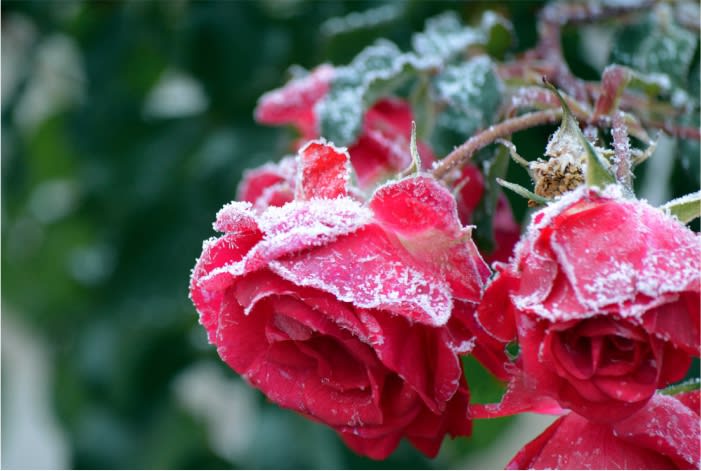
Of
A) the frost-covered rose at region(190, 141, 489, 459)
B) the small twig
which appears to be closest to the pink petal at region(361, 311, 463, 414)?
the frost-covered rose at region(190, 141, 489, 459)

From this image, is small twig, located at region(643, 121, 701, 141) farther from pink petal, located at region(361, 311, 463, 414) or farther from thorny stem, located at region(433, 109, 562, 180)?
pink petal, located at region(361, 311, 463, 414)

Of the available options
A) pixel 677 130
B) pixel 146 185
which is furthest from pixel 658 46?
pixel 146 185

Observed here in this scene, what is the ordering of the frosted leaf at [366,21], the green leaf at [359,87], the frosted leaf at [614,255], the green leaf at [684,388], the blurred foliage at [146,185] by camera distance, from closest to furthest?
the frosted leaf at [614,255], the green leaf at [684,388], the green leaf at [359,87], the frosted leaf at [366,21], the blurred foliage at [146,185]

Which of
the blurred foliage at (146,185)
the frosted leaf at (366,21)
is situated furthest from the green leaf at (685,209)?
the blurred foliage at (146,185)

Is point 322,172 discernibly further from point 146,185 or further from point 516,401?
point 146,185

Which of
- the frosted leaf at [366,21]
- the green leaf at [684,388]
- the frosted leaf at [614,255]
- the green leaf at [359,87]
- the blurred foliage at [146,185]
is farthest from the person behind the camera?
the blurred foliage at [146,185]

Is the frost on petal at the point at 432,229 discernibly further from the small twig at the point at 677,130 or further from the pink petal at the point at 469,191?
the small twig at the point at 677,130
